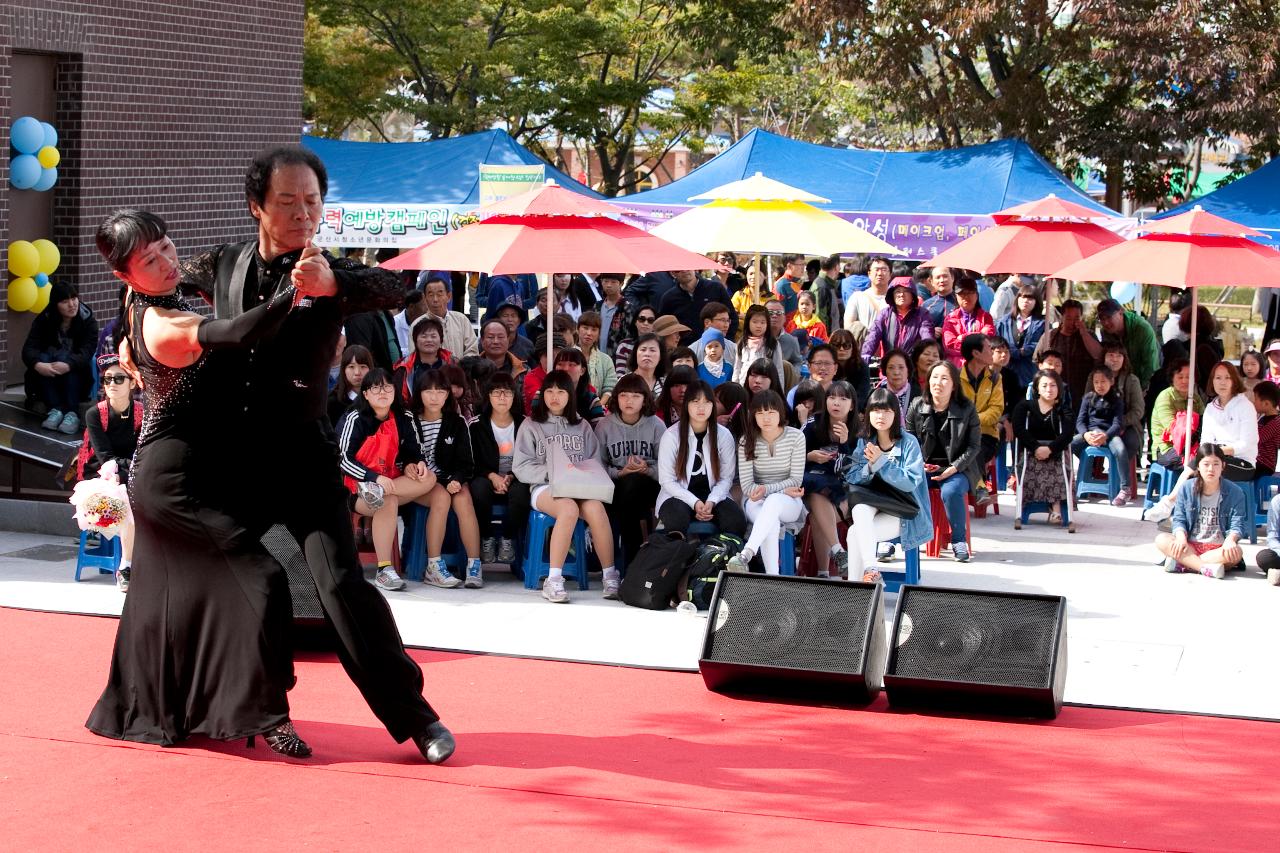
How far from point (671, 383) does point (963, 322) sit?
4887 mm

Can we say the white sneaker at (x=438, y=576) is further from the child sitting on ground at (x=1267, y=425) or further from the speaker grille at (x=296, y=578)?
the child sitting on ground at (x=1267, y=425)

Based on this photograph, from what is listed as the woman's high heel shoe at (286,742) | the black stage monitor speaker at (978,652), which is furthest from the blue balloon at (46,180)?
the black stage monitor speaker at (978,652)

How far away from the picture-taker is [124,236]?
17.9 ft

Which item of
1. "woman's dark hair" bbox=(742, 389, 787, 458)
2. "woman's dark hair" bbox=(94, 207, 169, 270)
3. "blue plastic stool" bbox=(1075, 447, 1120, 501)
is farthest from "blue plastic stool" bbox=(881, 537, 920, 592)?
"woman's dark hair" bbox=(94, 207, 169, 270)

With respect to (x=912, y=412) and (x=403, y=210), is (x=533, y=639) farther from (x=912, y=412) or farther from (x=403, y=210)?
(x=403, y=210)

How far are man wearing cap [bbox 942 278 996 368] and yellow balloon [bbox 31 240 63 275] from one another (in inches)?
292

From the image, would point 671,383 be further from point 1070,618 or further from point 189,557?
point 189,557

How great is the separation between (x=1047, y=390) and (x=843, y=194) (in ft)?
20.7

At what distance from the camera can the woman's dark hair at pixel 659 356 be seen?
11.2m

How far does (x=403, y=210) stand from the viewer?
19094mm

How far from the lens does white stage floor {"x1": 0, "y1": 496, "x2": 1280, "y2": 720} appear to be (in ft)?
25.2

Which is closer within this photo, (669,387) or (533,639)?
(533,639)

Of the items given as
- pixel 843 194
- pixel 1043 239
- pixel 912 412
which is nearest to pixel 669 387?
pixel 912 412

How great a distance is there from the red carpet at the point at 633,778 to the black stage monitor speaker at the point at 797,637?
0.43ft
